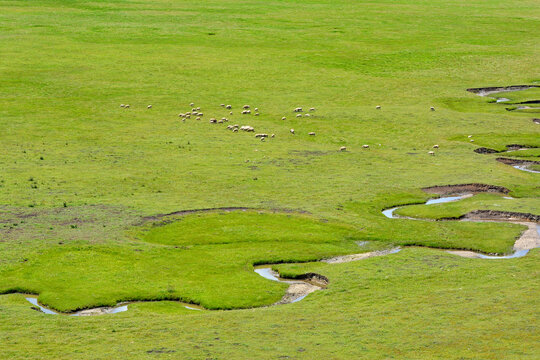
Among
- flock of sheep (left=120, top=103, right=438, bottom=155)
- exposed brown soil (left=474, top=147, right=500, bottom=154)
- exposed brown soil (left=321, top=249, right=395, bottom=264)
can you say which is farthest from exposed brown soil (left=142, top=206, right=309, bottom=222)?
exposed brown soil (left=474, top=147, right=500, bottom=154)

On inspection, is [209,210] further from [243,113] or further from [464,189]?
[243,113]

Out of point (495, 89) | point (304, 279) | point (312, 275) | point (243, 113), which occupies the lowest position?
point (304, 279)

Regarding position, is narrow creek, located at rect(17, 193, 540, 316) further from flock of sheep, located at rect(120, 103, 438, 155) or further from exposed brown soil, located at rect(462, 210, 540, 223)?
flock of sheep, located at rect(120, 103, 438, 155)

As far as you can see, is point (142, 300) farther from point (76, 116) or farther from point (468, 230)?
point (76, 116)

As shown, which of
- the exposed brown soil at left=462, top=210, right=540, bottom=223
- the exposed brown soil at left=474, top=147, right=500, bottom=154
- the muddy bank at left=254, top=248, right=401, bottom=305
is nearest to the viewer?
the muddy bank at left=254, top=248, right=401, bottom=305

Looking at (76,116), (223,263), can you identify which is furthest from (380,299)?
(76,116)

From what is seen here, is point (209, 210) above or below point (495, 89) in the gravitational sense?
below

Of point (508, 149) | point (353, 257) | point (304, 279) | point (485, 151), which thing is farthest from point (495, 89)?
point (304, 279)
